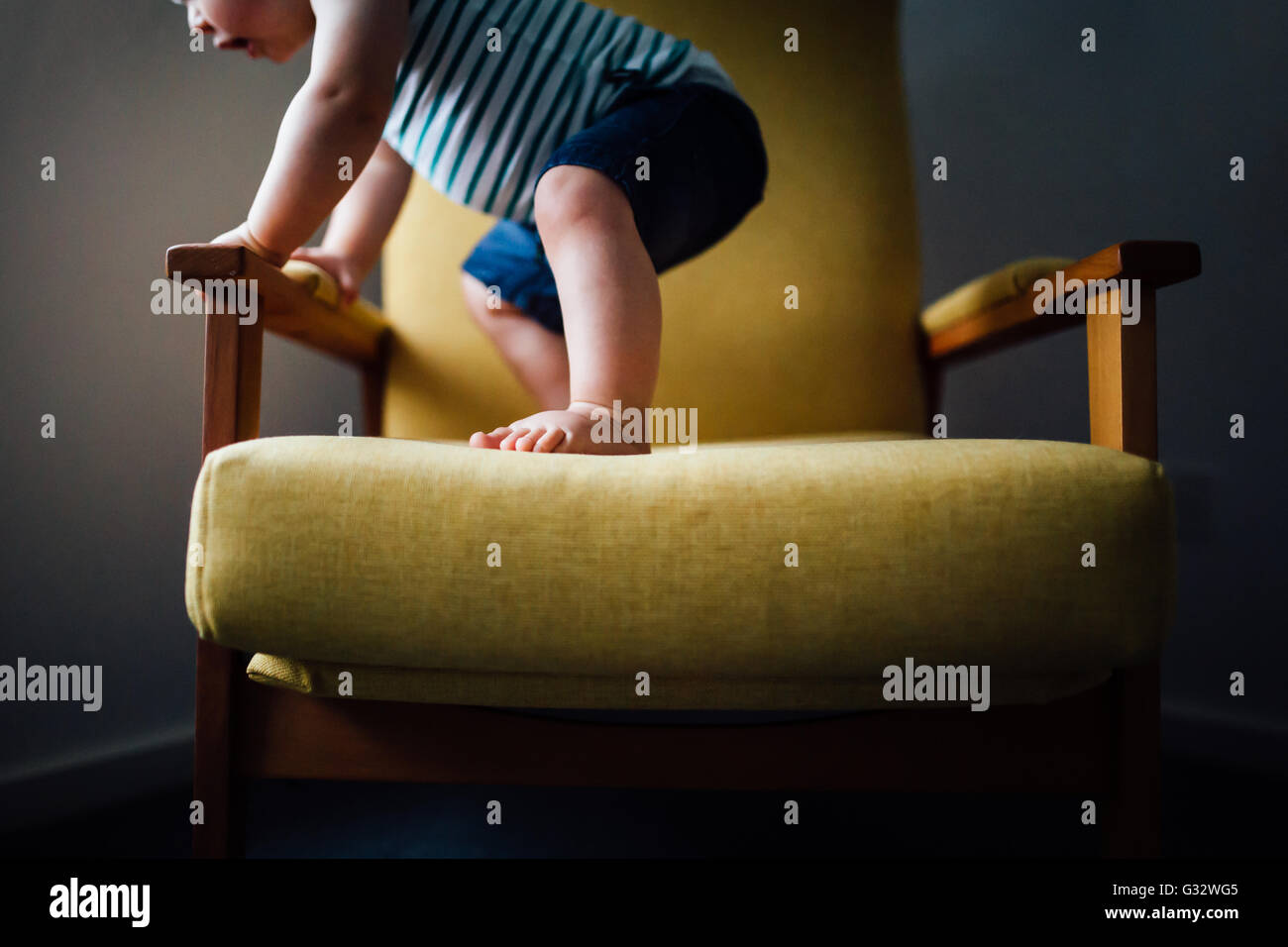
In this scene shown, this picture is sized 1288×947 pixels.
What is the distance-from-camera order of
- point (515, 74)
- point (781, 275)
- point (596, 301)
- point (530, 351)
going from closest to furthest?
point (596, 301) < point (515, 74) < point (530, 351) < point (781, 275)

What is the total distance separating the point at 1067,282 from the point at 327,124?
510mm

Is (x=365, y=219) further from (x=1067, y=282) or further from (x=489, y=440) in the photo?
(x=1067, y=282)

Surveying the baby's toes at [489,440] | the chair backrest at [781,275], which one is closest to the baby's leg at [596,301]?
the baby's toes at [489,440]

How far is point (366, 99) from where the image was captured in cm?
53

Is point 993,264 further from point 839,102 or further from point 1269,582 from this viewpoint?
point 1269,582

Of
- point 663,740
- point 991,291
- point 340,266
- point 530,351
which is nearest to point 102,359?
point 340,266

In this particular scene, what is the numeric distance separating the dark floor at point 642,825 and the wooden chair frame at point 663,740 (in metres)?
0.23

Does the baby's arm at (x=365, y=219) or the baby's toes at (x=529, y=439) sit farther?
the baby's arm at (x=365, y=219)

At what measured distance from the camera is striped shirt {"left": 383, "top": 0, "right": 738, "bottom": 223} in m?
0.62

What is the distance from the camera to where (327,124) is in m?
0.52

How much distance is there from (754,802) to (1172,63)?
1004 millimetres

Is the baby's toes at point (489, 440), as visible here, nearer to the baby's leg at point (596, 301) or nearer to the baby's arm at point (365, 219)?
the baby's leg at point (596, 301)

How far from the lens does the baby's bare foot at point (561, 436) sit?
46 centimetres

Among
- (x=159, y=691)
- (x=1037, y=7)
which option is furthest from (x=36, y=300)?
(x=1037, y=7)
